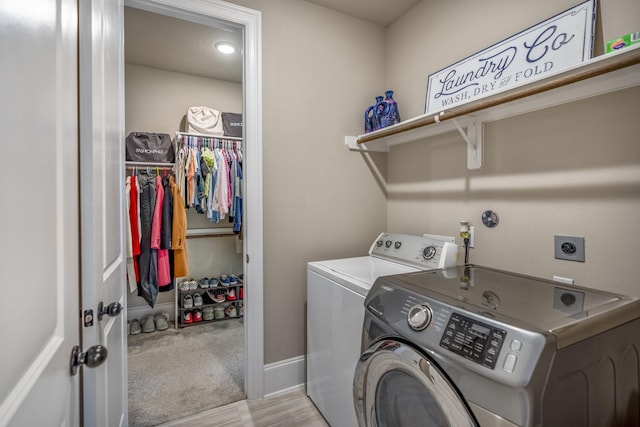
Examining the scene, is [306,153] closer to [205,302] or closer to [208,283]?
[208,283]

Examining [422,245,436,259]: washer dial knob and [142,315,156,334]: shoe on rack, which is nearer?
[422,245,436,259]: washer dial knob

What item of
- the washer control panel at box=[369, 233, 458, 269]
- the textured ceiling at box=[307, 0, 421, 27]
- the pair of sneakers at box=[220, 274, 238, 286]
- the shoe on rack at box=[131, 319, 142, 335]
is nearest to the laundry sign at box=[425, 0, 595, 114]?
the textured ceiling at box=[307, 0, 421, 27]

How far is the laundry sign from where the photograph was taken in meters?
1.22

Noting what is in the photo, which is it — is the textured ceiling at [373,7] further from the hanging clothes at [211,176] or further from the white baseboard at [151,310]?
the white baseboard at [151,310]

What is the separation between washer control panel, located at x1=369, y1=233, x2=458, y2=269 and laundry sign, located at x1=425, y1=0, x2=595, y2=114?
0.71m

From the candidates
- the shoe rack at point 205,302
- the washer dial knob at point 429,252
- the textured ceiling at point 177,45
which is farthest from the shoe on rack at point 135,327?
the washer dial knob at point 429,252

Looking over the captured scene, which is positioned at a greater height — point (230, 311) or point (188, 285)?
point (188, 285)

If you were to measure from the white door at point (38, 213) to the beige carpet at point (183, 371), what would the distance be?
1246 millimetres

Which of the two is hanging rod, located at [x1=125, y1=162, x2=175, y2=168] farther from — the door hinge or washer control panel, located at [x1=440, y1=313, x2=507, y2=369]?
washer control panel, located at [x1=440, y1=313, x2=507, y2=369]

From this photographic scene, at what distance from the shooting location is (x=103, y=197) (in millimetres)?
1012

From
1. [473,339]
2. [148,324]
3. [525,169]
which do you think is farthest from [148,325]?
[525,169]

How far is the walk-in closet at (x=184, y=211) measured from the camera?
230cm

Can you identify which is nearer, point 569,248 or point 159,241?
point 569,248

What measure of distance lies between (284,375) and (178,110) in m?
2.77
